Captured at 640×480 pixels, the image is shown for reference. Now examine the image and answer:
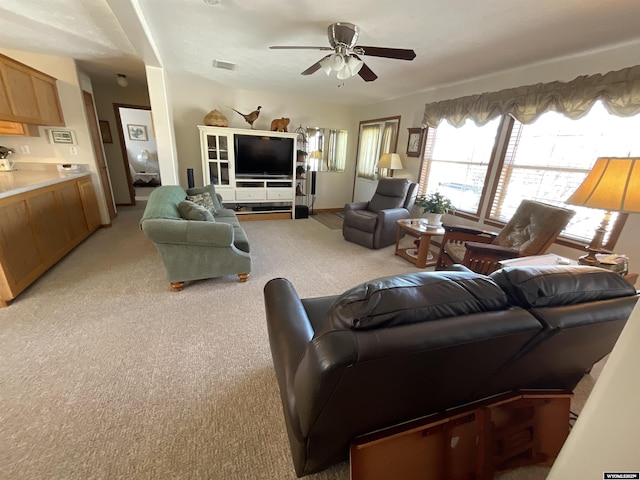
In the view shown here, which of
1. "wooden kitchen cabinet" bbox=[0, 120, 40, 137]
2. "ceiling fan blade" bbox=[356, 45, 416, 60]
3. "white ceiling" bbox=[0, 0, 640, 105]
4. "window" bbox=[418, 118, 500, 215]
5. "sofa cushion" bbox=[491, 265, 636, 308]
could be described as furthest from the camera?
"window" bbox=[418, 118, 500, 215]

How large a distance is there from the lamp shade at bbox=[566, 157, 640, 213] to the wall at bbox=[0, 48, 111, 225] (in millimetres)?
5368

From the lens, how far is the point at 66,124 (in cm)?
353

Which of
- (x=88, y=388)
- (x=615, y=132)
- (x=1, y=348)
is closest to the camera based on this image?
(x=88, y=388)

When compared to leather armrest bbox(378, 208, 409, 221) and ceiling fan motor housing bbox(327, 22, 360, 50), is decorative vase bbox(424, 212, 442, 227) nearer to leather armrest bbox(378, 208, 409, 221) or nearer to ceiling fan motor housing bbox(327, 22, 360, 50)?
leather armrest bbox(378, 208, 409, 221)

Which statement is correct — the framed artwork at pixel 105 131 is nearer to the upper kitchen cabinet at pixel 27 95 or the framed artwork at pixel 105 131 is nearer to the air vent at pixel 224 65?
the upper kitchen cabinet at pixel 27 95

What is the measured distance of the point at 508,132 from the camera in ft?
9.93

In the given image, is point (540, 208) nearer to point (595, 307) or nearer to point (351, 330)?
point (595, 307)

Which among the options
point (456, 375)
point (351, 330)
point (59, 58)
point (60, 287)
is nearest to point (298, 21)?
point (351, 330)

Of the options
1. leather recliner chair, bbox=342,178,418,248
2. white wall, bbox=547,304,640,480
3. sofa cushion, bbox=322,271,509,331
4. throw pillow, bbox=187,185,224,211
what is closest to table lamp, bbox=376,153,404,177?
leather recliner chair, bbox=342,178,418,248

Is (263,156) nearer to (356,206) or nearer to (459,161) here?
(356,206)

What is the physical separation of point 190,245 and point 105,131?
4360 millimetres

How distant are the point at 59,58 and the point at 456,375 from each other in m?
5.31

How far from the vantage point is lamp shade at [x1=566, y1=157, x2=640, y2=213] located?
1.39 meters

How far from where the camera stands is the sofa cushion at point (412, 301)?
692 millimetres
